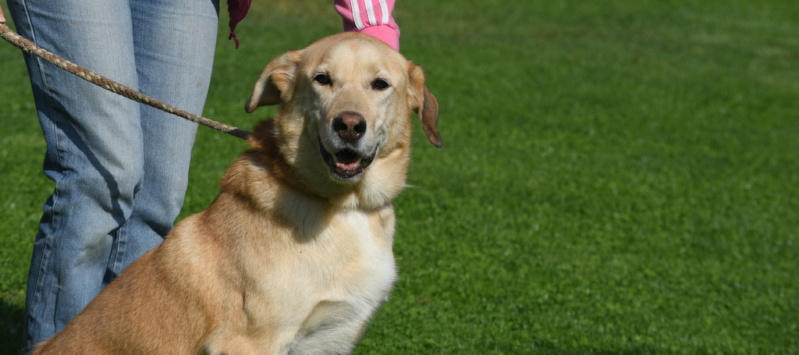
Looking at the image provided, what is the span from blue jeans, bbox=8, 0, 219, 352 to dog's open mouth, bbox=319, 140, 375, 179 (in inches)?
29.9

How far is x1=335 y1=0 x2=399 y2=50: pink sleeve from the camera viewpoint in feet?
12.6

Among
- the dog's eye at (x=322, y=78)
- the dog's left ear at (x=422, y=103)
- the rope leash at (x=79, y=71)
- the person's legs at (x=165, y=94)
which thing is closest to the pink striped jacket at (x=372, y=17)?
the dog's left ear at (x=422, y=103)

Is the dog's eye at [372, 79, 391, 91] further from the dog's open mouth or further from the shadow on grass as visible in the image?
the shadow on grass

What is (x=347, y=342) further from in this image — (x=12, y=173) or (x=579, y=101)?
(x=579, y=101)

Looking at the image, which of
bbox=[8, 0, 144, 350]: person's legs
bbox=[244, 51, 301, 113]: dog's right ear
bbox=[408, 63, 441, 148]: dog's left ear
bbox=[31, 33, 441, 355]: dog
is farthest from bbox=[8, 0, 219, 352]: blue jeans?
bbox=[408, 63, 441, 148]: dog's left ear

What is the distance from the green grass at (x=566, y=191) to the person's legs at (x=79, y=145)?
1217mm

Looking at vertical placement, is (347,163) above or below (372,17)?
below

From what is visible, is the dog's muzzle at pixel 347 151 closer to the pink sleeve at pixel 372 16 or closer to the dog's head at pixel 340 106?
the dog's head at pixel 340 106

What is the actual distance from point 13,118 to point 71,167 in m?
5.65

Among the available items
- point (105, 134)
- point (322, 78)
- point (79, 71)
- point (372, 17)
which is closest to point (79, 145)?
point (105, 134)

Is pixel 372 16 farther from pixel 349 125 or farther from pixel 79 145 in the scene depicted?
pixel 79 145

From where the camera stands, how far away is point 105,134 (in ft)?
11.3

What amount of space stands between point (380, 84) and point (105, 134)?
40.7 inches

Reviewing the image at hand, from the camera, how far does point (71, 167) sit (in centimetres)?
354
